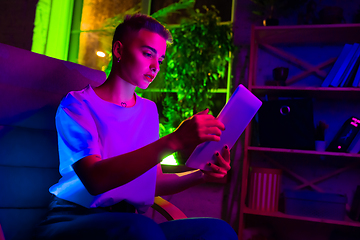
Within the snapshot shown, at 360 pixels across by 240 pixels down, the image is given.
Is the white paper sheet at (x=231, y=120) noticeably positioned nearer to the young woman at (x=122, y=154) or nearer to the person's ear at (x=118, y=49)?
the young woman at (x=122, y=154)

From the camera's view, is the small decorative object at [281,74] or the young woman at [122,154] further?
the small decorative object at [281,74]

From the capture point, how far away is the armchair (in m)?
1.06

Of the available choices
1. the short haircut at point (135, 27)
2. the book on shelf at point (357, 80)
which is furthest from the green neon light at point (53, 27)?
the book on shelf at point (357, 80)

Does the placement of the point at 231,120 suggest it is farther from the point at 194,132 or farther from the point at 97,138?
the point at 97,138

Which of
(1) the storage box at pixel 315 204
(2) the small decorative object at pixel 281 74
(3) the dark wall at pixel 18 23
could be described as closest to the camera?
(1) the storage box at pixel 315 204

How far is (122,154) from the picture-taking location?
30.5 inches

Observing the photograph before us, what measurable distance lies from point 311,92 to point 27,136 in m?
1.88

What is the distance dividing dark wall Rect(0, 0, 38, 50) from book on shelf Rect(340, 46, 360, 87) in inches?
106

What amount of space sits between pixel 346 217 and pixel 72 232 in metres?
1.91

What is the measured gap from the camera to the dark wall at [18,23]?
9.21 feet

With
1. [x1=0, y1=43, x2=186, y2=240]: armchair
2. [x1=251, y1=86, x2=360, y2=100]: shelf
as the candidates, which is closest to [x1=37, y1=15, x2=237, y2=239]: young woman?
[x1=0, y1=43, x2=186, y2=240]: armchair

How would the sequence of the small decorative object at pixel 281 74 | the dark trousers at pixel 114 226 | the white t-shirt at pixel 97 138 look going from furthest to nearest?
the small decorative object at pixel 281 74 → the white t-shirt at pixel 97 138 → the dark trousers at pixel 114 226

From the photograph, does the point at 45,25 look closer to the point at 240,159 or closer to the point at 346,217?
the point at 240,159

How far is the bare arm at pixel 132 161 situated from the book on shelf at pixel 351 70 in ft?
5.54
